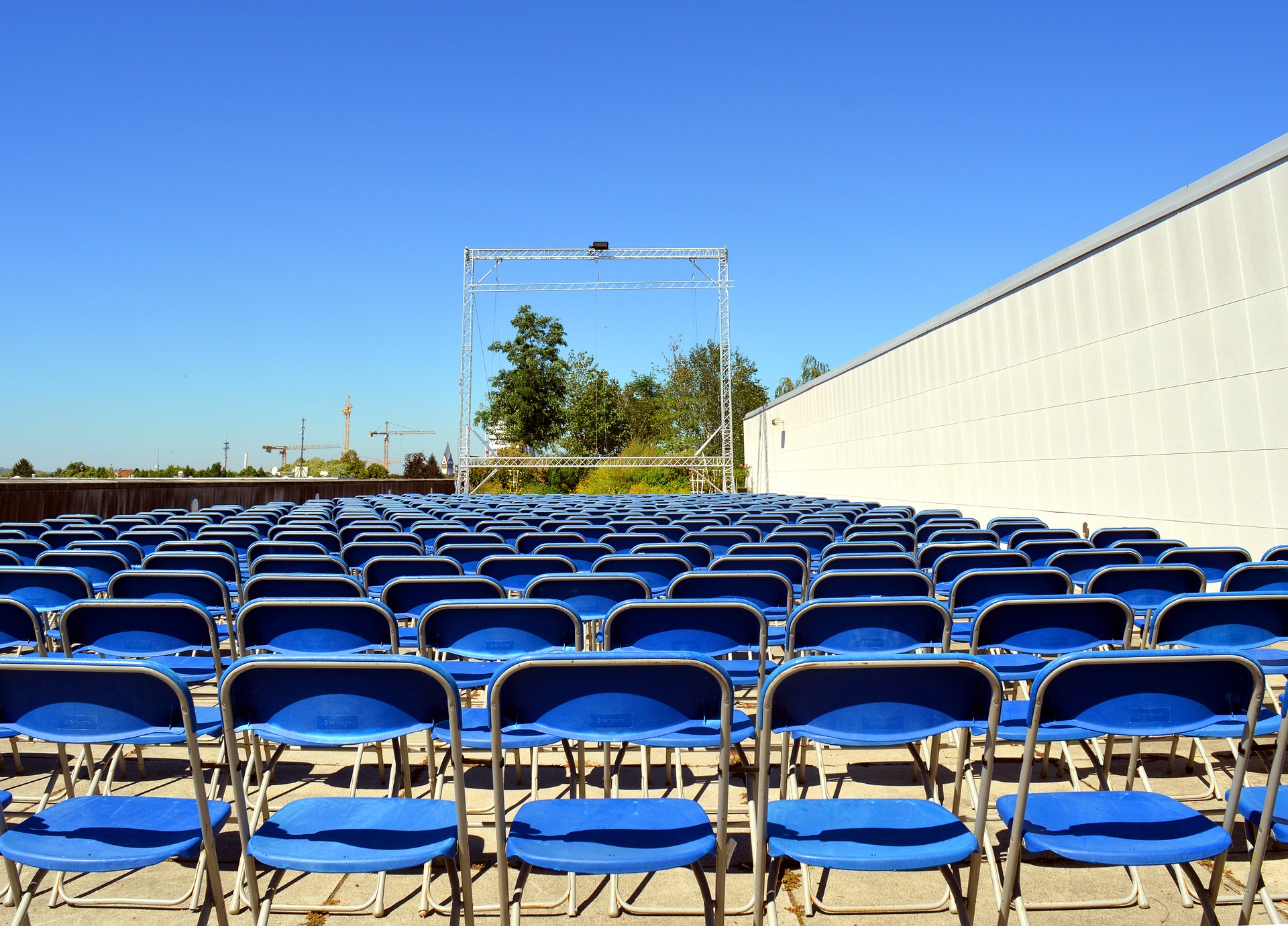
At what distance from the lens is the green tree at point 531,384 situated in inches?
1499

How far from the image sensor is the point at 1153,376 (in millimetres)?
8305

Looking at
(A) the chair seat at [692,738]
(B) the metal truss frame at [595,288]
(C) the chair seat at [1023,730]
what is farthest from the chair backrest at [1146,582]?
(B) the metal truss frame at [595,288]

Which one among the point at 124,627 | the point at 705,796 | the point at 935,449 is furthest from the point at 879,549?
the point at 935,449

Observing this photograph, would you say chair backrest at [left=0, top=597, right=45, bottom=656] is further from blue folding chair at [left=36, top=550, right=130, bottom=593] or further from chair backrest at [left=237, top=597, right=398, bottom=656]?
blue folding chair at [left=36, top=550, right=130, bottom=593]

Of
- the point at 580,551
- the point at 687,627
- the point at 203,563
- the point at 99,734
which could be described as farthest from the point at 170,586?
the point at 687,627

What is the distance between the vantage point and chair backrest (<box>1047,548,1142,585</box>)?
3993 mm

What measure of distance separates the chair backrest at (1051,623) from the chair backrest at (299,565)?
2.89 meters

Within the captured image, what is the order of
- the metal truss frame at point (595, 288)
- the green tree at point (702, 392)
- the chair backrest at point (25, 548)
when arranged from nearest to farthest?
the chair backrest at point (25, 548) → the metal truss frame at point (595, 288) → the green tree at point (702, 392)

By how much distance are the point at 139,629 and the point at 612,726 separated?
1705mm

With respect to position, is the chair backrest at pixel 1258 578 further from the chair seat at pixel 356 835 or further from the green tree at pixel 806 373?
the green tree at pixel 806 373

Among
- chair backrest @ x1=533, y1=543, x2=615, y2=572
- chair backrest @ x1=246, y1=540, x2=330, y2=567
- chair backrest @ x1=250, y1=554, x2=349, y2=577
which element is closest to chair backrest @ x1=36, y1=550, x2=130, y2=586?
chair backrest @ x1=246, y1=540, x2=330, y2=567

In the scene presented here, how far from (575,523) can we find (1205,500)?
5.99 m

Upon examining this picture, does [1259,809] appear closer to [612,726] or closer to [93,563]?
[612,726]

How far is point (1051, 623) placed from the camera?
2.43 m
